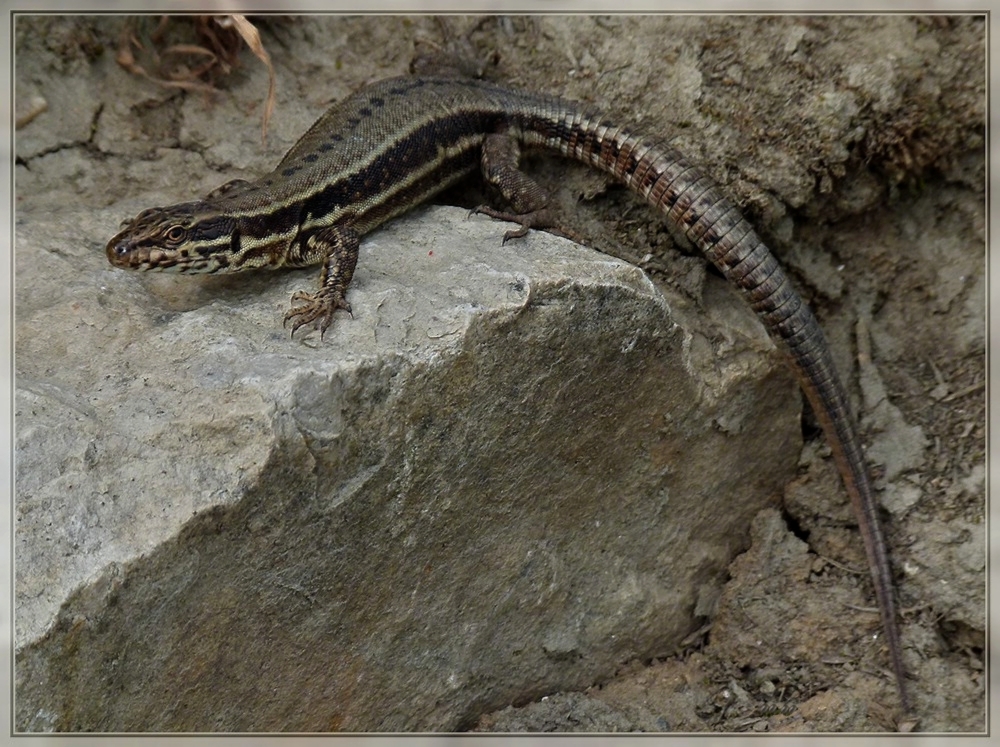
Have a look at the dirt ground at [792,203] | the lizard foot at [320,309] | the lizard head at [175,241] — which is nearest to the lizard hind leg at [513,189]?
the dirt ground at [792,203]

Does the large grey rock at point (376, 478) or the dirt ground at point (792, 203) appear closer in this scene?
the large grey rock at point (376, 478)

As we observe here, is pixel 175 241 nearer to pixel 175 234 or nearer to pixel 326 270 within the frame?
pixel 175 234

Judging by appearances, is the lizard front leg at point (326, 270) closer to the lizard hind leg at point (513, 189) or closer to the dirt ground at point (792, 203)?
the lizard hind leg at point (513, 189)

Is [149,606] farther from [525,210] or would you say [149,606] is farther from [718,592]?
[718,592]

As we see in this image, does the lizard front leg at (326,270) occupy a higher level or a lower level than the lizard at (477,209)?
lower

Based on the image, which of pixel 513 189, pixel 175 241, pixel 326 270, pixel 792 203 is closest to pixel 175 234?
pixel 175 241

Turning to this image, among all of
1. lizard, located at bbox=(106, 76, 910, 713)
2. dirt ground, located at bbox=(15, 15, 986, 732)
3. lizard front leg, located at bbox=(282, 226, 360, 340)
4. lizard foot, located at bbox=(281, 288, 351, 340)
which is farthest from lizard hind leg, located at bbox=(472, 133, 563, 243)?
lizard foot, located at bbox=(281, 288, 351, 340)

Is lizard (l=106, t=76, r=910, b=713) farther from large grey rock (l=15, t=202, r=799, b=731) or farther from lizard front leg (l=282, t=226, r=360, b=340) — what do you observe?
large grey rock (l=15, t=202, r=799, b=731)
